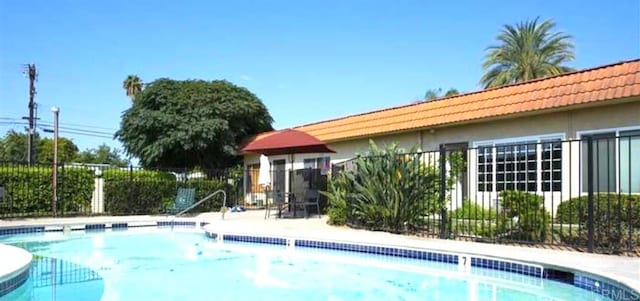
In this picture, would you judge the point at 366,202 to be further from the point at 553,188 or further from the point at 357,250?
the point at 553,188

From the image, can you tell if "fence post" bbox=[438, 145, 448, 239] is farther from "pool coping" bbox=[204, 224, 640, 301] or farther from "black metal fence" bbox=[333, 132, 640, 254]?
"pool coping" bbox=[204, 224, 640, 301]

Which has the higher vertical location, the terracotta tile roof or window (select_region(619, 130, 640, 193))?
the terracotta tile roof

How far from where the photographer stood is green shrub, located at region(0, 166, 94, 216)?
597 inches

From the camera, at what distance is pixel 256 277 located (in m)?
7.54

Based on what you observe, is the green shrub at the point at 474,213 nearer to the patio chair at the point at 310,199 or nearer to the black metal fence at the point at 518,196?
the black metal fence at the point at 518,196

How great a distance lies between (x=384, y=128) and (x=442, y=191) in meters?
6.00

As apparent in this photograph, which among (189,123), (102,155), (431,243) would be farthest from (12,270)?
(102,155)

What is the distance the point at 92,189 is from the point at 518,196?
1313 cm

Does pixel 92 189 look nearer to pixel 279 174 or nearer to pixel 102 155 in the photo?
pixel 279 174

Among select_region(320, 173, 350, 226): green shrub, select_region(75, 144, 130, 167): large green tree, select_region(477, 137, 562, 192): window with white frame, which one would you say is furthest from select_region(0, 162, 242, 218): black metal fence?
select_region(75, 144, 130, 167): large green tree

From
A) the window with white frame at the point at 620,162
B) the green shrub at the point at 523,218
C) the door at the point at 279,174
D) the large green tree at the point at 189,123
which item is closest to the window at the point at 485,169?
the window with white frame at the point at 620,162

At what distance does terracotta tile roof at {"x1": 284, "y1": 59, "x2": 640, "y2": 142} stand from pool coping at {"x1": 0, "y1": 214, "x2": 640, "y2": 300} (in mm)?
4126

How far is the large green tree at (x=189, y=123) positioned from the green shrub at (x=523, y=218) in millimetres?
13438

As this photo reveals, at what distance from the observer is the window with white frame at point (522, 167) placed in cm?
1134
